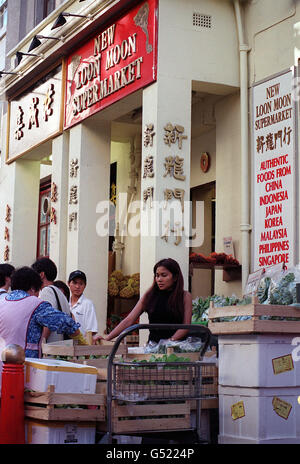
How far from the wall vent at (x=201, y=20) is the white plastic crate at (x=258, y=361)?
608 cm

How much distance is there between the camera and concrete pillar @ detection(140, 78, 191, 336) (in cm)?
1007

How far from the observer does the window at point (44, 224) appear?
16453 millimetres

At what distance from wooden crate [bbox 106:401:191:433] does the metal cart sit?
4 centimetres

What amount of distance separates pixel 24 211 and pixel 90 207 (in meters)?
3.89

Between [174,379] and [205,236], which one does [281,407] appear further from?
[205,236]

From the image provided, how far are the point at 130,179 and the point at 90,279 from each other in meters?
2.73

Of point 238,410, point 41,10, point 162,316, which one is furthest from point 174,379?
point 41,10

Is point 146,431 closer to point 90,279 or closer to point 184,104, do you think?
point 184,104

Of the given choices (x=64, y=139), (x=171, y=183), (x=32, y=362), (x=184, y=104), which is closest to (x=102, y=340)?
(x=32, y=362)

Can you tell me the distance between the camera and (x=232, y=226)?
1088 centimetres

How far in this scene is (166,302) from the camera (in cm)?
733

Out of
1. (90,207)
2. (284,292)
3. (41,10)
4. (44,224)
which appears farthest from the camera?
(44,224)

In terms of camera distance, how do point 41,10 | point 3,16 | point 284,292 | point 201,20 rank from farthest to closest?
point 3,16
point 41,10
point 201,20
point 284,292
